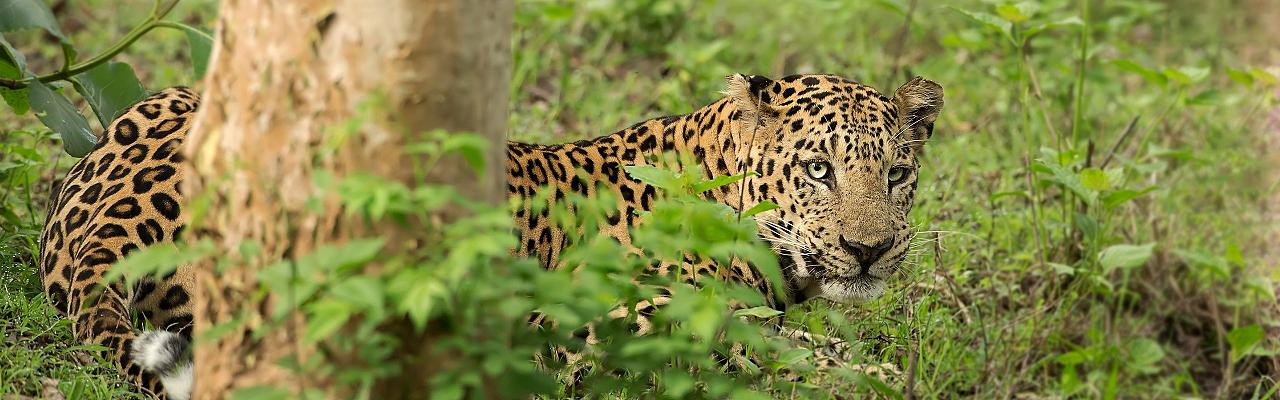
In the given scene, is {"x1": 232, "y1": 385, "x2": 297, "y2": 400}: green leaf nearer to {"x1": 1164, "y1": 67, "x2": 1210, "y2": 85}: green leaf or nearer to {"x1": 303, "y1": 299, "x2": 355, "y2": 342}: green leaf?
{"x1": 303, "y1": 299, "x2": 355, "y2": 342}: green leaf

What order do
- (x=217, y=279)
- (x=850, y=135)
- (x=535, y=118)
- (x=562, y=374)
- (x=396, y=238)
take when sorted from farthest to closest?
(x=535, y=118), (x=850, y=135), (x=562, y=374), (x=217, y=279), (x=396, y=238)

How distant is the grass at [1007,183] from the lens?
544cm

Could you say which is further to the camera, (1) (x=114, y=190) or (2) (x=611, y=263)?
(1) (x=114, y=190)

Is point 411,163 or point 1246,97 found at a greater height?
point 411,163

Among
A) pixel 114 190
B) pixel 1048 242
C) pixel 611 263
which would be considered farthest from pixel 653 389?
pixel 1048 242

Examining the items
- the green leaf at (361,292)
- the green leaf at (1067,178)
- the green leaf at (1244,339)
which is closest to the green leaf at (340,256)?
the green leaf at (361,292)

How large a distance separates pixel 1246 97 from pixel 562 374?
6.69 meters

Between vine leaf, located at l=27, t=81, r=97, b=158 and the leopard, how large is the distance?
7cm

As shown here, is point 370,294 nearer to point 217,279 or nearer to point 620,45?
point 217,279

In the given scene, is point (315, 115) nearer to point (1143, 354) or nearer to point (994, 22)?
point (994, 22)

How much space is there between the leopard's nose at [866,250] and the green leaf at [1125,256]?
3.91ft

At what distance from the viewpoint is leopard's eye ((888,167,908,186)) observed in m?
5.16

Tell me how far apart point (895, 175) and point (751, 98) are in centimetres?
61

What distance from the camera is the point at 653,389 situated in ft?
13.0
